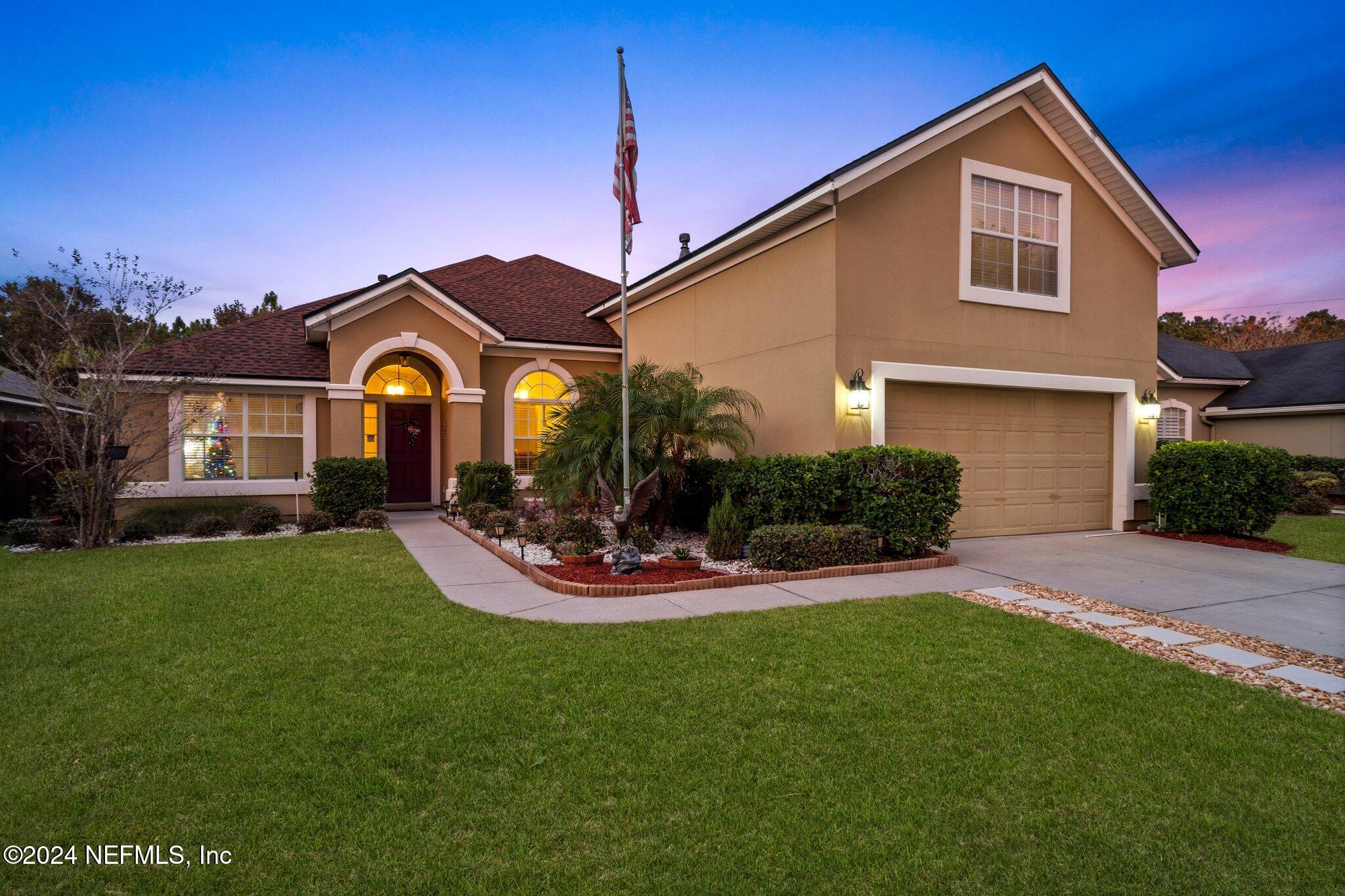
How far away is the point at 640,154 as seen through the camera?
9.84 m

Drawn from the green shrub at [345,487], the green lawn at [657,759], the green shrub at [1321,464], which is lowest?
the green lawn at [657,759]

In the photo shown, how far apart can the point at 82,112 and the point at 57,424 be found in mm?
8773

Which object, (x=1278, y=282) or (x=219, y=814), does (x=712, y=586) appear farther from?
(x=1278, y=282)

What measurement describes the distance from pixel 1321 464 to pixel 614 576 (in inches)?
809

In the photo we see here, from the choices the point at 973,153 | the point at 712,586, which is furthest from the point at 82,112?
the point at 973,153

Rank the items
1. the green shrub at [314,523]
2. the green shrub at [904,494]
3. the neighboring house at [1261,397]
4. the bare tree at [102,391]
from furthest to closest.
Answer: the neighboring house at [1261,397], the green shrub at [314,523], the bare tree at [102,391], the green shrub at [904,494]

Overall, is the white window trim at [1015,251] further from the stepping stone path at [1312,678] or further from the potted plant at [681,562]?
the stepping stone path at [1312,678]

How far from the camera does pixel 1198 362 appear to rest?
69.2 ft

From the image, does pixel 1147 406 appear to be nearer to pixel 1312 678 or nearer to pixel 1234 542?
pixel 1234 542

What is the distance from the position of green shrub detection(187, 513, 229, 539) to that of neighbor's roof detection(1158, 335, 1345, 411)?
23.1 metres

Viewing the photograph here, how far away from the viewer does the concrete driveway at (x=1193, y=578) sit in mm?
6094

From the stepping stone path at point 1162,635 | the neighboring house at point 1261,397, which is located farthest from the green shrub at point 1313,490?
the stepping stone path at point 1162,635

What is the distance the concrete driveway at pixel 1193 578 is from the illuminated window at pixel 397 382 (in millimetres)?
11502

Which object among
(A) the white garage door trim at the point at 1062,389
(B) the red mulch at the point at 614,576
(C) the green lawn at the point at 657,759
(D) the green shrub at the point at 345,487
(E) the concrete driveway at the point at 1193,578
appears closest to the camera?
(C) the green lawn at the point at 657,759
